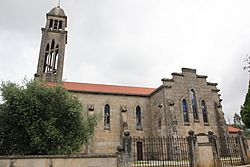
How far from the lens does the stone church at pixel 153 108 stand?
2475 cm

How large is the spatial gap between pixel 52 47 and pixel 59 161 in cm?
2500

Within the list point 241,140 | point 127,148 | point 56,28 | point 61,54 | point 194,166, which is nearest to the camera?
point 127,148

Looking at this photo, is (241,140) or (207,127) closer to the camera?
(241,140)

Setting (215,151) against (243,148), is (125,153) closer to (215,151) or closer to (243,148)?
(215,151)

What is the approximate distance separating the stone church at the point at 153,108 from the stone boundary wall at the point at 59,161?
12570 millimetres

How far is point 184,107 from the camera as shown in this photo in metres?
25.6

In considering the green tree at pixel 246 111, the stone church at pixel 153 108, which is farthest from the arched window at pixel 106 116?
the green tree at pixel 246 111

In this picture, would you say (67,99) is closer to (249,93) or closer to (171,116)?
(171,116)

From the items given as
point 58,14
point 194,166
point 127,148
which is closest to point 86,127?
point 127,148

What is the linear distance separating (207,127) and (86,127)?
1623cm

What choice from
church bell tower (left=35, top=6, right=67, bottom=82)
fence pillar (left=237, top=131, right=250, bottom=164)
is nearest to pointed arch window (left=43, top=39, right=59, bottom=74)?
church bell tower (left=35, top=6, right=67, bottom=82)

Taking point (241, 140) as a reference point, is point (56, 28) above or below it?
above

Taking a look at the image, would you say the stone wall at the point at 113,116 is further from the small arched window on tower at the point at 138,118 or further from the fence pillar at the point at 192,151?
the fence pillar at the point at 192,151

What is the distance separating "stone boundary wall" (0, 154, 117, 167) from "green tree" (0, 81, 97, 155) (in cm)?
398
